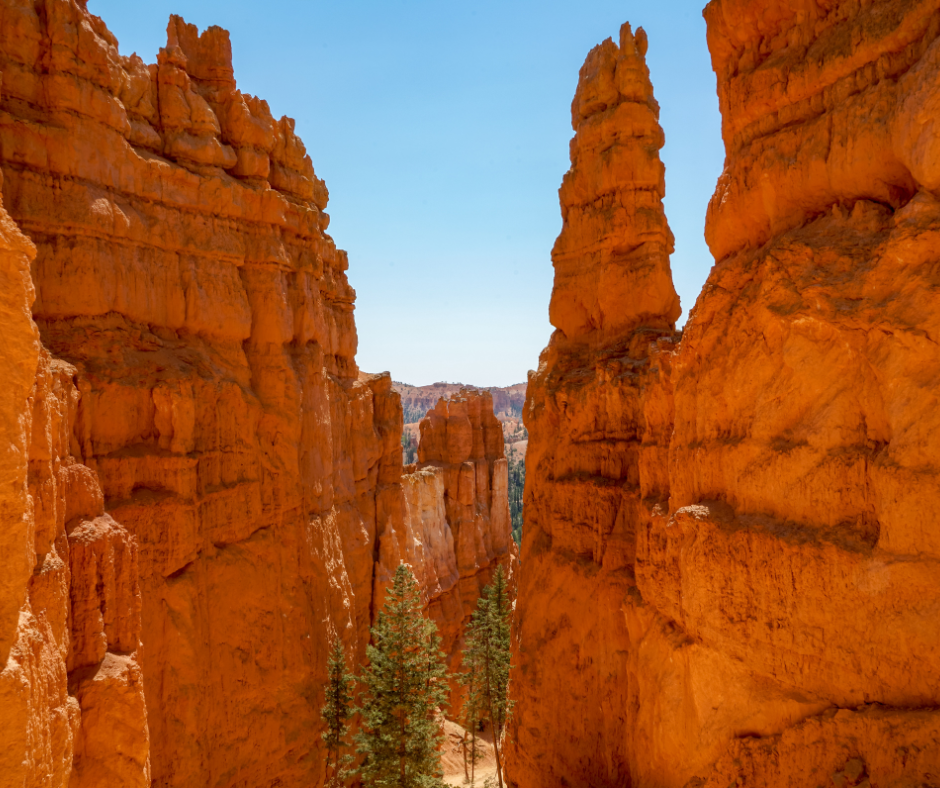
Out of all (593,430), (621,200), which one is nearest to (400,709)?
(593,430)

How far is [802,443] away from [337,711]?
17.1 metres

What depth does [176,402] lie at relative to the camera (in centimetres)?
1653

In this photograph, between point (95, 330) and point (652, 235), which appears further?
point (652, 235)

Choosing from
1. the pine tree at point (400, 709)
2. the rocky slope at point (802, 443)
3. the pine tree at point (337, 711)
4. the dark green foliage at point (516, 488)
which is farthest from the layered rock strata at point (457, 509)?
the dark green foliage at point (516, 488)

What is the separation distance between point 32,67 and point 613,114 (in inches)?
560

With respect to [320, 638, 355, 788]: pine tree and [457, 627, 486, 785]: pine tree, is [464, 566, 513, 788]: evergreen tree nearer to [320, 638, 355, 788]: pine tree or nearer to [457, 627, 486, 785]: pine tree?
[457, 627, 486, 785]: pine tree

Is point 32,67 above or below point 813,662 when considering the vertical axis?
above

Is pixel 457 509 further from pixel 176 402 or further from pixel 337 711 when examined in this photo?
pixel 176 402

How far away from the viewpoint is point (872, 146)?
7574mm

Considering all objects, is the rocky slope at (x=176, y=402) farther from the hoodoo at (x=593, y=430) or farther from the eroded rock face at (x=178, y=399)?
the hoodoo at (x=593, y=430)

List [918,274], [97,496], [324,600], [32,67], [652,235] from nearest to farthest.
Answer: [918,274]
[97,496]
[32,67]
[652,235]
[324,600]

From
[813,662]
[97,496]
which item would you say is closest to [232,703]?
[97,496]

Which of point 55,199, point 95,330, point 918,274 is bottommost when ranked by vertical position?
point 918,274

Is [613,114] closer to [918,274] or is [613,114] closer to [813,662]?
[918,274]
